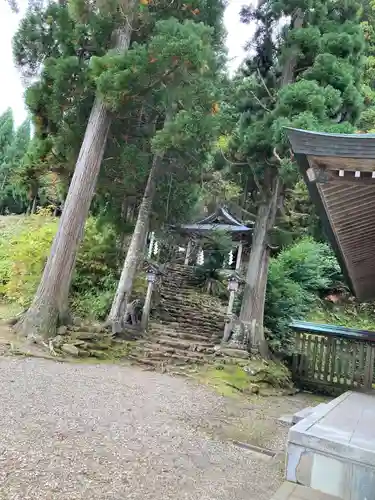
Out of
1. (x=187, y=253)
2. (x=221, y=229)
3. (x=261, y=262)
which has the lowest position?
(x=261, y=262)

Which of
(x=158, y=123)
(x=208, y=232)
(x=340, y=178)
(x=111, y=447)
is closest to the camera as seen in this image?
(x=340, y=178)

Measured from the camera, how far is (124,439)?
344 cm

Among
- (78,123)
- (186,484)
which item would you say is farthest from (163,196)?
(186,484)

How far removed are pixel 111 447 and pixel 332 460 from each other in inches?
69.1

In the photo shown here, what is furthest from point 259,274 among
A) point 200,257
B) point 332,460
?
point 200,257

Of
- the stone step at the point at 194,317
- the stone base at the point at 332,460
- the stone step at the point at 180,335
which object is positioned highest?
the stone step at the point at 194,317

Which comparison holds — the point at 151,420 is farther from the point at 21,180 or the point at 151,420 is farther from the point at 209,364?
the point at 21,180

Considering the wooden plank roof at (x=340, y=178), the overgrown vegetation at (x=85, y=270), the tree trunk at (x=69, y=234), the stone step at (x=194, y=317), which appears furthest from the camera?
the stone step at (x=194, y=317)

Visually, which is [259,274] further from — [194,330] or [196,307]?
[196,307]

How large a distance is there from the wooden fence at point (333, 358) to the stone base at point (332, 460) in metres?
5.36

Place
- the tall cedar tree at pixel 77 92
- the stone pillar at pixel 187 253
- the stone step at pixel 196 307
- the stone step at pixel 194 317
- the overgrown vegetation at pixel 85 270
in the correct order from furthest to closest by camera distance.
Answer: the stone pillar at pixel 187 253
the stone step at pixel 196 307
the stone step at pixel 194 317
the overgrown vegetation at pixel 85 270
the tall cedar tree at pixel 77 92

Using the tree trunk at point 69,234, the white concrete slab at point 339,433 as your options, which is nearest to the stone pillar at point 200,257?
the tree trunk at point 69,234

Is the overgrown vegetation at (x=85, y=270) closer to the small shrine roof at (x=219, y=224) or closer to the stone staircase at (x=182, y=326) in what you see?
the stone staircase at (x=182, y=326)

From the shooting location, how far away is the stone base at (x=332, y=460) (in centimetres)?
209
